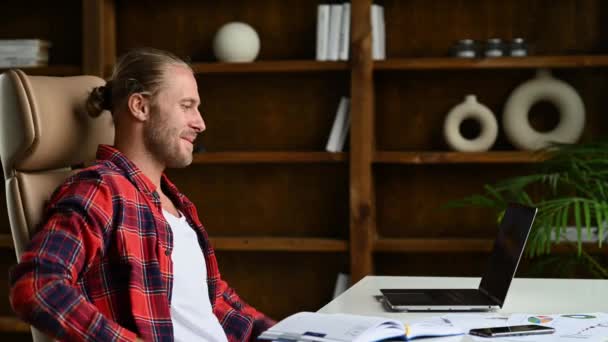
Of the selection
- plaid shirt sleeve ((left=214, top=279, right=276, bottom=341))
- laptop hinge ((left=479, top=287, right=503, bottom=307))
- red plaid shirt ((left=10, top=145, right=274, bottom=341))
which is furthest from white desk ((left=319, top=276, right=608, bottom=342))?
red plaid shirt ((left=10, top=145, right=274, bottom=341))

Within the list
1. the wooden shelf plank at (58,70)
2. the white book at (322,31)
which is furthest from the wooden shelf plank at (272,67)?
the wooden shelf plank at (58,70)

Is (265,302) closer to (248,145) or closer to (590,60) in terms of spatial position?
(248,145)

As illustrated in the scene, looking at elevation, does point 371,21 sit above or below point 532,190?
above

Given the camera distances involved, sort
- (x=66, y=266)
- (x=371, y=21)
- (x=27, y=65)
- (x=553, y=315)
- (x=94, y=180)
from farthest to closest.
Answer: (x=27, y=65), (x=371, y=21), (x=553, y=315), (x=94, y=180), (x=66, y=266)

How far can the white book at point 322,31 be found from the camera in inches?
129

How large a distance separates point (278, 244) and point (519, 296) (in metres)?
1.57

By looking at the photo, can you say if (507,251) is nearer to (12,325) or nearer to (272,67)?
(272,67)

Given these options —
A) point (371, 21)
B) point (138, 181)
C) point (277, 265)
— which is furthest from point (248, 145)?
point (138, 181)

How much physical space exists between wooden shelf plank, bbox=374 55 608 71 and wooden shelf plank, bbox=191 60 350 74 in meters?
0.19

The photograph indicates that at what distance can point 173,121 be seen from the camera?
1741 mm

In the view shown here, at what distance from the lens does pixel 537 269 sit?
296 centimetres

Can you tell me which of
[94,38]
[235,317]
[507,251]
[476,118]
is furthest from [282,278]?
[507,251]

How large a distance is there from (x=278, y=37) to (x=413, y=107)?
2.06 feet

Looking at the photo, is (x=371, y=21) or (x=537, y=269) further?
(x=371, y=21)
